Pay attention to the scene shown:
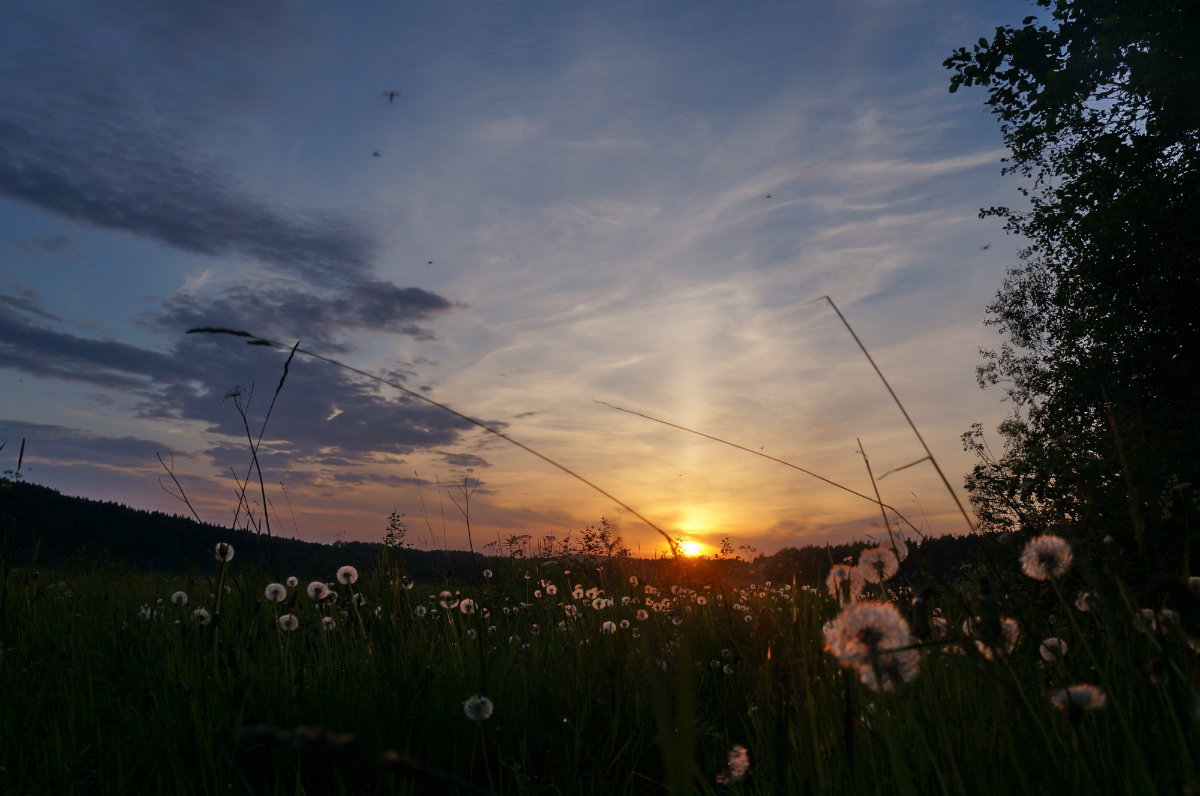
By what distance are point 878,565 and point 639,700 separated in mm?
1901

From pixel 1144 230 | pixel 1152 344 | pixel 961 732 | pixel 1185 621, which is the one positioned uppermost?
pixel 1144 230

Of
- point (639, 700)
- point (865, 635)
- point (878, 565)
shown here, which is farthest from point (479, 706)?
point (865, 635)

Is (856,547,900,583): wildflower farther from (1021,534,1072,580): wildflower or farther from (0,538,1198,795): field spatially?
(1021,534,1072,580): wildflower

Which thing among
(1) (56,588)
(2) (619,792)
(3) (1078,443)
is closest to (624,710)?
(2) (619,792)

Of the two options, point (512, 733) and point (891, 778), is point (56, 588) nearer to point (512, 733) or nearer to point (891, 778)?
point (512, 733)

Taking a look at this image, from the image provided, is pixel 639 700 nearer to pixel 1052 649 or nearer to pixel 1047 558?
pixel 1052 649

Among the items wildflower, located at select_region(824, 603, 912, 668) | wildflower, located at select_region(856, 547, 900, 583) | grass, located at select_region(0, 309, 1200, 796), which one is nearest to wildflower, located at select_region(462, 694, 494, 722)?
grass, located at select_region(0, 309, 1200, 796)

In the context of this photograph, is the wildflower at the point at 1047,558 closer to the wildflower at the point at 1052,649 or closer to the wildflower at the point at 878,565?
the wildflower at the point at 878,565

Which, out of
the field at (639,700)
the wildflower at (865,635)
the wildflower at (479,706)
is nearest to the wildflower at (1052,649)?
the field at (639,700)

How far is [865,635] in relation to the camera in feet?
4.38

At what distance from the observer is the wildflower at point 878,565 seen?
2.04m

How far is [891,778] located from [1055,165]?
18087mm

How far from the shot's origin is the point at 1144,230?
45.0ft

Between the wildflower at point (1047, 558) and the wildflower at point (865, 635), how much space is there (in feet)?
2.27
